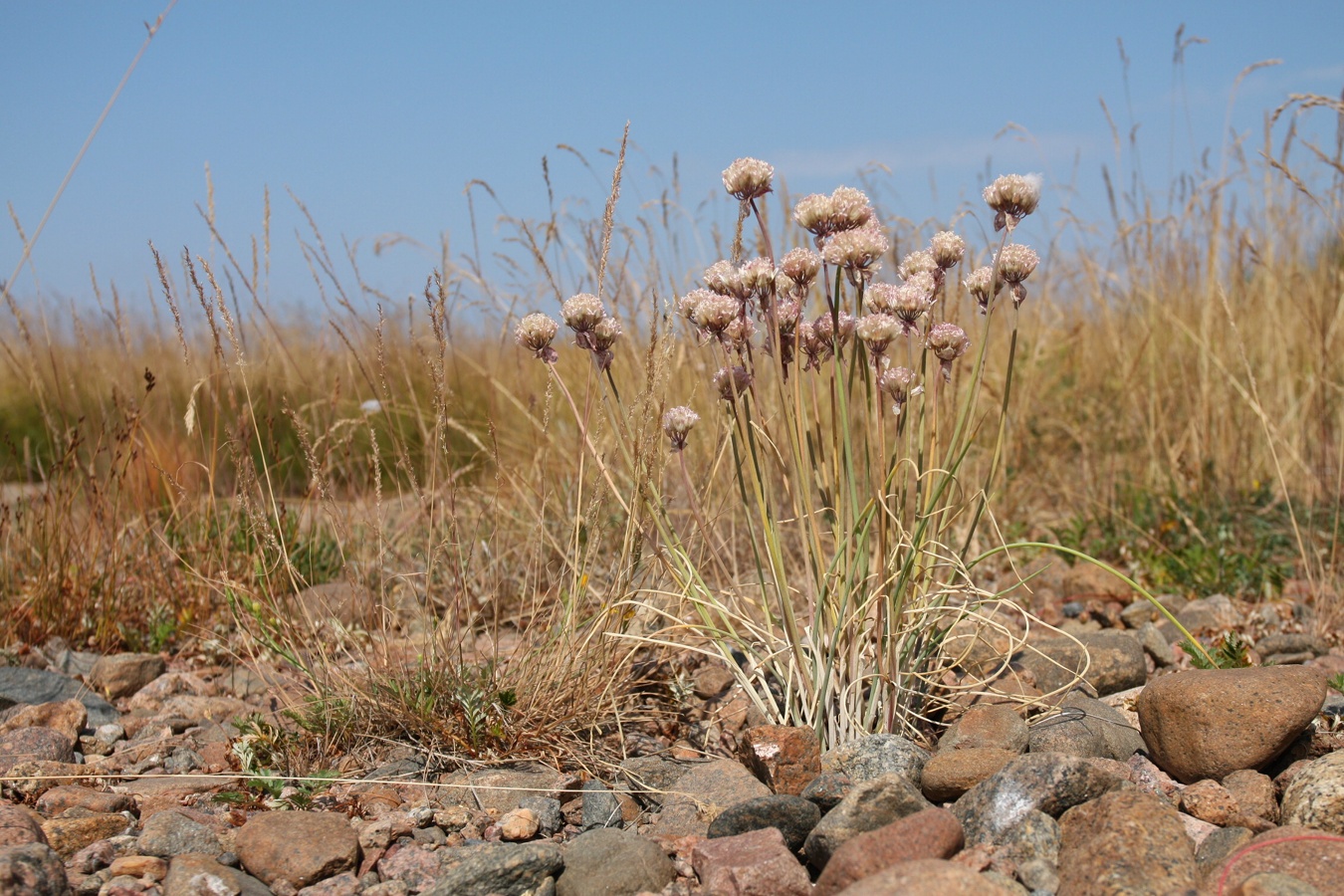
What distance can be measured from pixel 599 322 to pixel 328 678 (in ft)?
3.91

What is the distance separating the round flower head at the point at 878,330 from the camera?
2096 mm

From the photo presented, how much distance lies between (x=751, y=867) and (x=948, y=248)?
1.35 m

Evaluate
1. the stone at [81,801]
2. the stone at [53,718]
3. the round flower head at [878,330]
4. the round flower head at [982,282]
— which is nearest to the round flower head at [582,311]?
the round flower head at [878,330]

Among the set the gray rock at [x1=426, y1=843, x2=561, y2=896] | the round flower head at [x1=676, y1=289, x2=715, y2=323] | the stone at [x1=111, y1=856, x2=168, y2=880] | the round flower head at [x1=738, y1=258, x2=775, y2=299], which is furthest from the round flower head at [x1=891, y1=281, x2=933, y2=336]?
the stone at [x1=111, y1=856, x2=168, y2=880]

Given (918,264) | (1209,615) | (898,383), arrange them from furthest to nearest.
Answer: (1209,615) → (918,264) → (898,383)

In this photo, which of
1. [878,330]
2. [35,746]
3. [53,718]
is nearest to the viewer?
[878,330]

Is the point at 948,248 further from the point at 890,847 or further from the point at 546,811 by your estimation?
the point at 546,811

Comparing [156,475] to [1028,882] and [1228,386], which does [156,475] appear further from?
[1228,386]

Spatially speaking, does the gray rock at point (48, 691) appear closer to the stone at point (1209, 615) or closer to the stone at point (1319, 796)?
the stone at point (1319, 796)

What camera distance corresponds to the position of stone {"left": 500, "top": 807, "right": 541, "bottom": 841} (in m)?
2.14

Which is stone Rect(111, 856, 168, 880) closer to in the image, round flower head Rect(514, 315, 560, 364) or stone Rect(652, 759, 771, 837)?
stone Rect(652, 759, 771, 837)

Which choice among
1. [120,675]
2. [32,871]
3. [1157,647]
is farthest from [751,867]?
[120,675]

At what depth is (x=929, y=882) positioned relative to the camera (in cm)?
162

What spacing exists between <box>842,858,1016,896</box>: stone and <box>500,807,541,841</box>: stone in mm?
759
